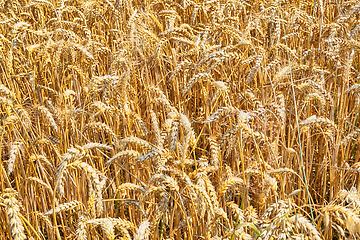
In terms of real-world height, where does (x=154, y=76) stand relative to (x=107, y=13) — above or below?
below

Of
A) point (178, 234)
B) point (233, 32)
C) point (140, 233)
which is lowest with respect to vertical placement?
point (178, 234)

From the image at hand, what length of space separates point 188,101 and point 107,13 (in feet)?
4.12

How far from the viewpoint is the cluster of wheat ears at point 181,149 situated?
1.08 m

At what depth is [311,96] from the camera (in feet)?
4.69

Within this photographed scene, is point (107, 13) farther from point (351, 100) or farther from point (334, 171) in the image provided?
point (334, 171)

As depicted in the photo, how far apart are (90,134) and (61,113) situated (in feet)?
1.68

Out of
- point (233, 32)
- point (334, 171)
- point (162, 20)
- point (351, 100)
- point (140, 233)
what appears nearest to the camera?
point (140, 233)

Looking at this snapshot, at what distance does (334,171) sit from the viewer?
163 centimetres

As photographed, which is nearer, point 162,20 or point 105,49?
point 105,49

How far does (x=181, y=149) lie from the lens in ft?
3.72

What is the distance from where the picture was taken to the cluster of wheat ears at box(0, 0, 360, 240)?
42.3 inches

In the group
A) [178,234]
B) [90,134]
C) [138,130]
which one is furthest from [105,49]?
[178,234]

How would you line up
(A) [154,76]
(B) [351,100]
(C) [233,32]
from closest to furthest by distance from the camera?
(C) [233,32] < (B) [351,100] < (A) [154,76]

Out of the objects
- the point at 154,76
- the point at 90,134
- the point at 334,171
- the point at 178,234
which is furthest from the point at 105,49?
the point at 334,171
